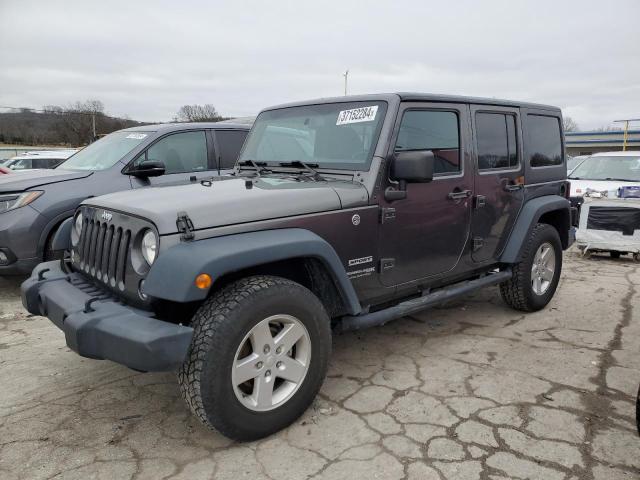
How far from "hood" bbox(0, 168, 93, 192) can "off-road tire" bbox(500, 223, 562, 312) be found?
4518mm

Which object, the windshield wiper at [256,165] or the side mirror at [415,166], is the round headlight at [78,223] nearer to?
the windshield wiper at [256,165]

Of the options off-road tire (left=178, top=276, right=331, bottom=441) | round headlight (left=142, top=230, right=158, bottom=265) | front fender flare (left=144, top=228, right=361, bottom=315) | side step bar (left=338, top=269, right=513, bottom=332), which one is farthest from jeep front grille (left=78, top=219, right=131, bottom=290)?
side step bar (left=338, top=269, right=513, bottom=332)

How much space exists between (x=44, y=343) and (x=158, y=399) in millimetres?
1546

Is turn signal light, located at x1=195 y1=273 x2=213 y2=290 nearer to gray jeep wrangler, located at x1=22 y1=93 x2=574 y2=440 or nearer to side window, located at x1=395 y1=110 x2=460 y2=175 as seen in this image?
gray jeep wrangler, located at x1=22 y1=93 x2=574 y2=440

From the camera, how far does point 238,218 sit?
2631mm

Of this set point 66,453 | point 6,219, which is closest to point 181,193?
point 66,453

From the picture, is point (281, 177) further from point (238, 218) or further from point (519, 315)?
point (519, 315)

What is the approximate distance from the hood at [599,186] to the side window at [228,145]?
549 cm

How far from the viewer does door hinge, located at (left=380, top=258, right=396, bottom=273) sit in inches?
129

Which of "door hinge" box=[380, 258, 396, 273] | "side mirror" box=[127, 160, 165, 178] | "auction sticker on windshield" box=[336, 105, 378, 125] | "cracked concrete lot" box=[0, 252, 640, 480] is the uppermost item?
"auction sticker on windshield" box=[336, 105, 378, 125]

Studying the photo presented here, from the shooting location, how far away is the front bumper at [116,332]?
222cm

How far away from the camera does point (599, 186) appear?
8.25 metres

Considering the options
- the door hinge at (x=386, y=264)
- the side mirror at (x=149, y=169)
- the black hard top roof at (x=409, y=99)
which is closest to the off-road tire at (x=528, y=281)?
the black hard top roof at (x=409, y=99)

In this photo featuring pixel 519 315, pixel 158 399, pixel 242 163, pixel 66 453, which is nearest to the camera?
pixel 66 453
